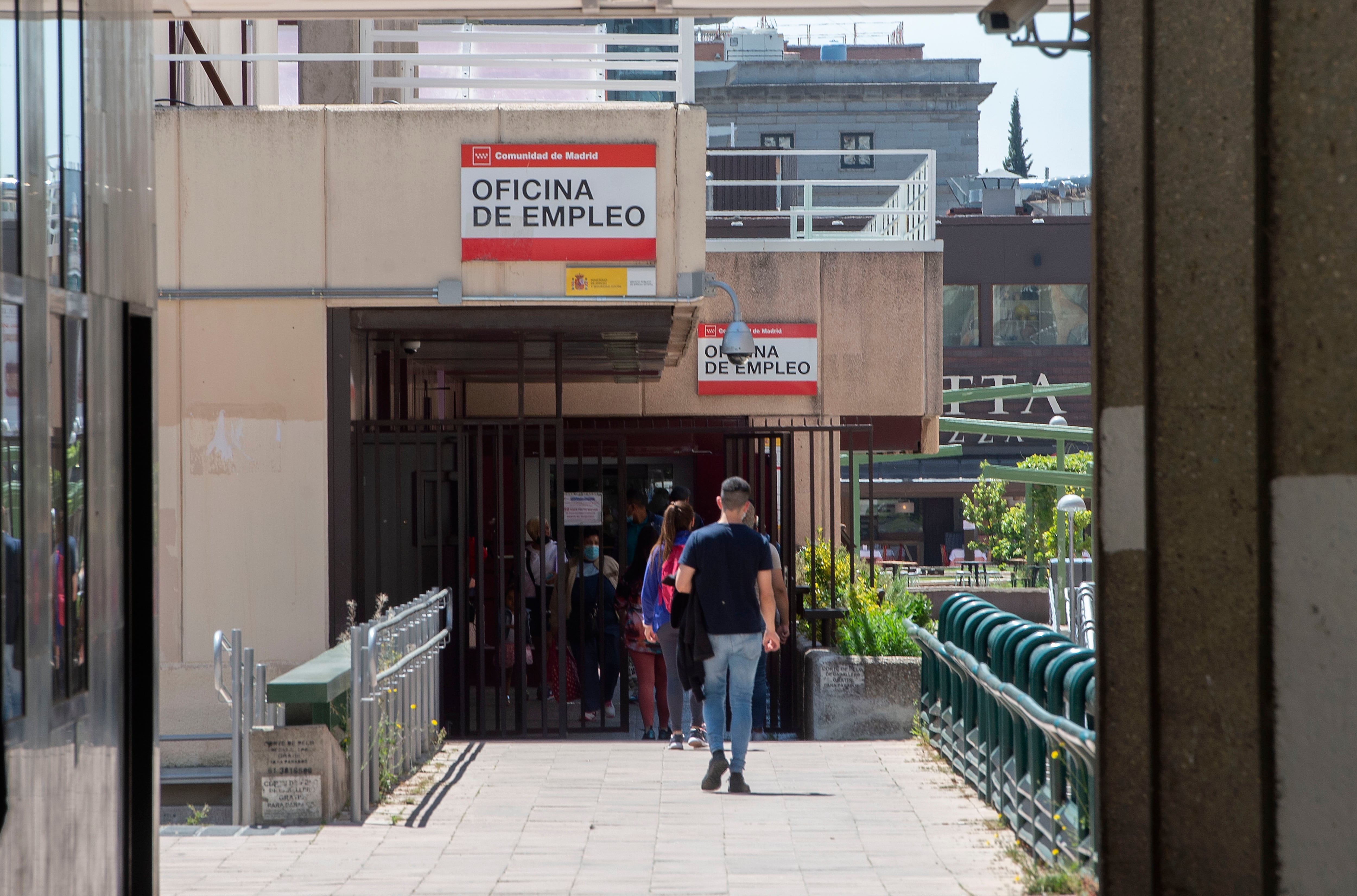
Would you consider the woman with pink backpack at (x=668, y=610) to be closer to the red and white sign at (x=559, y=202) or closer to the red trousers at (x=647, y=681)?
the red trousers at (x=647, y=681)

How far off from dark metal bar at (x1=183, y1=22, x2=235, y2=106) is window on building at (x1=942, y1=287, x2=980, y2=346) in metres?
32.6

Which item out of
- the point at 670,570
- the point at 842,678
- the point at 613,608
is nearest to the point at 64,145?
the point at 670,570

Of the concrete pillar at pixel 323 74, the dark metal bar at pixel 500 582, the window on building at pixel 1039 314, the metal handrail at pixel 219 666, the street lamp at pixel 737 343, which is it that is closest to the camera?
the metal handrail at pixel 219 666

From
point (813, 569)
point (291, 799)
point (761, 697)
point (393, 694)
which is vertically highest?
point (813, 569)

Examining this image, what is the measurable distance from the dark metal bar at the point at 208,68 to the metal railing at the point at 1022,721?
256 inches

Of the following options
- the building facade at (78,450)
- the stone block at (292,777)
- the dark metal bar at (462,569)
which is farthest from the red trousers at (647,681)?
the building facade at (78,450)

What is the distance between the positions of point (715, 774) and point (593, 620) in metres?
4.52

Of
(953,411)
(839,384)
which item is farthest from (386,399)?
(953,411)

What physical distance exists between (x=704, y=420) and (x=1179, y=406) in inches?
466

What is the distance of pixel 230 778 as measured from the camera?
9.54 m

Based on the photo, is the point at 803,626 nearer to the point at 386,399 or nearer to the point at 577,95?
the point at 386,399

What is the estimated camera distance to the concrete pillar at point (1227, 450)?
342 centimetres

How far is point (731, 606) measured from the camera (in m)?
7.97

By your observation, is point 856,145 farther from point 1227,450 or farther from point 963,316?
point 1227,450
